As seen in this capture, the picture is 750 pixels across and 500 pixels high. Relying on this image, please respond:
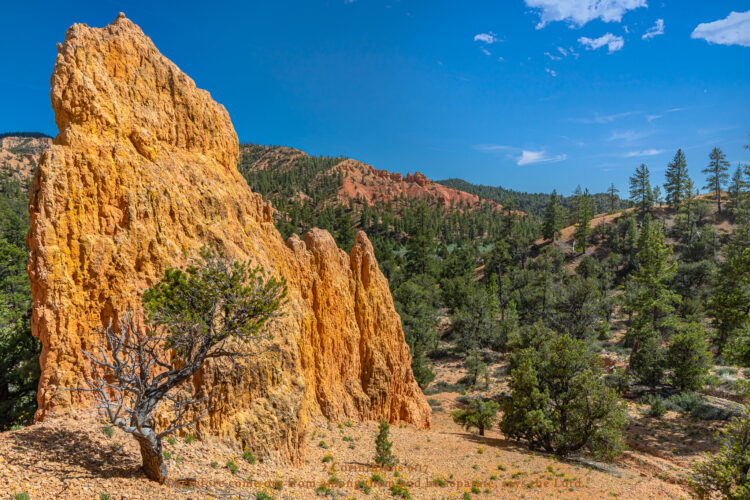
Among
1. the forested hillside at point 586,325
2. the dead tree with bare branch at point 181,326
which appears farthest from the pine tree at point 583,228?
the dead tree with bare branch at point 181,326

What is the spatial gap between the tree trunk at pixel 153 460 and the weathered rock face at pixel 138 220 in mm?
2927

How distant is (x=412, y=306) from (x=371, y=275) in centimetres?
2364

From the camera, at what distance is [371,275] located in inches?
953

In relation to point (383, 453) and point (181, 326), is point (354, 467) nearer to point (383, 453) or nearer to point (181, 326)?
point (383, 453)

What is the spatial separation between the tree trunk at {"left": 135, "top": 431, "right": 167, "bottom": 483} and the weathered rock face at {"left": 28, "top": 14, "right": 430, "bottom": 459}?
2927 mm

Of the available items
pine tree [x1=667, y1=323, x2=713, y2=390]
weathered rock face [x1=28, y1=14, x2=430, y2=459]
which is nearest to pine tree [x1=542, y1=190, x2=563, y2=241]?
pine tree [x1=667, y1=323, x2=713, y2=390]

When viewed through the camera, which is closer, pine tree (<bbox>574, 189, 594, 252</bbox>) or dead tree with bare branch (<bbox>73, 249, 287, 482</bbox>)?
dead tree with bare branch (<bbox>73, 249, 287, 482</bbox>)

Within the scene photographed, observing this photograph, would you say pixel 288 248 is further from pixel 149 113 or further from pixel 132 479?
pixel 132 479

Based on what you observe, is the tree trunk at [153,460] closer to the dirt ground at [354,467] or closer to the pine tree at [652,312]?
the dirt ground at [354,467]

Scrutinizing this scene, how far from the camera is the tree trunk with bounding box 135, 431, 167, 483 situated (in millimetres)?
8344

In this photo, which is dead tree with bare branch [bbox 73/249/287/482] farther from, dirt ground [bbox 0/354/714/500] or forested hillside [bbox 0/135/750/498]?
forested hillside [bbox 0/135/750/498]

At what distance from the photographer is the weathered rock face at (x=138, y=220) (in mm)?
10633

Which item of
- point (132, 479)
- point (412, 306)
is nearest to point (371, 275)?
point (132, 479)

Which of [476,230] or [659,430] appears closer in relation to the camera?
[659,430]
